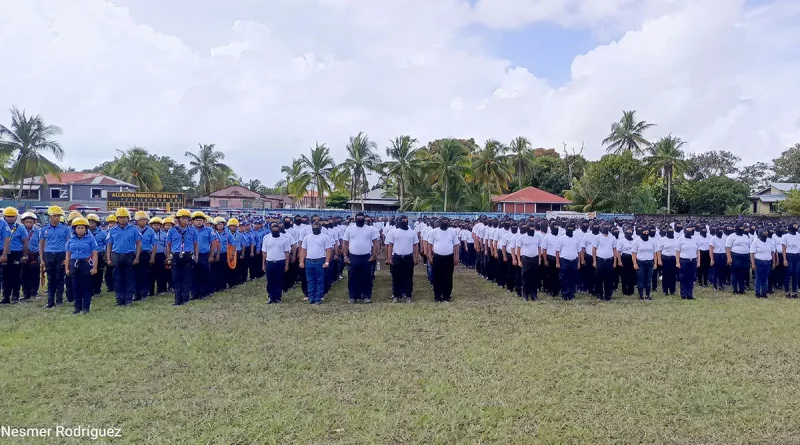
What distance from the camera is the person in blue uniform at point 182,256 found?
444 inches

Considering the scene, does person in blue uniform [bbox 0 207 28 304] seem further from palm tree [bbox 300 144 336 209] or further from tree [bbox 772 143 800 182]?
tree [bbox 772 143 800 182]

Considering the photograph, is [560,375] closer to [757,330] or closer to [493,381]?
[493,381]

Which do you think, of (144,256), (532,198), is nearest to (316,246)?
(144,256)

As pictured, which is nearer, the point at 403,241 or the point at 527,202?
the point at 403,241

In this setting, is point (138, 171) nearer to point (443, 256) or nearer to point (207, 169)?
point (207, 169)

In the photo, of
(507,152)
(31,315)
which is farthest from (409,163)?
(31,315)

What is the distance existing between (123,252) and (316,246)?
3565 millimetres

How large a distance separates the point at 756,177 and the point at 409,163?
44.3 m

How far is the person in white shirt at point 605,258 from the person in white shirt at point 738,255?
317 centimetres

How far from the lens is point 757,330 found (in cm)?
894

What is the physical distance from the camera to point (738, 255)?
43.0ft

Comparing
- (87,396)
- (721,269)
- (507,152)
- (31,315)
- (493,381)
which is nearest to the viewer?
(87,396)

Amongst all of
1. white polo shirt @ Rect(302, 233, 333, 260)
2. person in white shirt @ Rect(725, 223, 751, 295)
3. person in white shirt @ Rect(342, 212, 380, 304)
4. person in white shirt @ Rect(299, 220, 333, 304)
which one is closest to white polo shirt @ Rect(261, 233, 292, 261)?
person in white shirt @ Rect(299, 220, 333, 304)

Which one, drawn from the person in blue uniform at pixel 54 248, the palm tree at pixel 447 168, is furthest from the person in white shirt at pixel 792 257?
the palm tree at pixel 447 168
